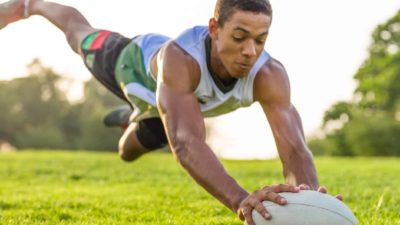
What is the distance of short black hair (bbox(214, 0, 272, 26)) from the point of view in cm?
394

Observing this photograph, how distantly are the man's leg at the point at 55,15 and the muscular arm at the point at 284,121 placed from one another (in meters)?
2.21

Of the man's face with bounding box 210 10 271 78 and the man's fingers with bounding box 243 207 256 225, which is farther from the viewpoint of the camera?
the man's face with bounding box 210 10 271 78

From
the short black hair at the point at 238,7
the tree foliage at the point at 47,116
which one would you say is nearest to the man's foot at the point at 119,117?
the short black hair at the point at 238,7

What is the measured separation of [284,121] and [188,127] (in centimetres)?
100

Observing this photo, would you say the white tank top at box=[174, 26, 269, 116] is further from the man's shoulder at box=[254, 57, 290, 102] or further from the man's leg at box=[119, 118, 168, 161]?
the man's leg at box=[119, 118, 168, 161]

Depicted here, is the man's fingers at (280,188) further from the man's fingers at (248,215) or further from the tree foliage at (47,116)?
the tree foliage at (47,116)

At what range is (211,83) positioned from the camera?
4535mm

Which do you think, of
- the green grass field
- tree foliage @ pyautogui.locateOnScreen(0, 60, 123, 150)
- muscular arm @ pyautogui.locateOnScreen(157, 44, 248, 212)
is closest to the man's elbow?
muscular arm @ pyautogui.locateOnScreen(157, 44, 248, 212)

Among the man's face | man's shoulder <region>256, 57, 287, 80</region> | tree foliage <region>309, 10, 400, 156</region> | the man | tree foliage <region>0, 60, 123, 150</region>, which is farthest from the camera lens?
tree foliage <region>0, 60, 123, 150</region>

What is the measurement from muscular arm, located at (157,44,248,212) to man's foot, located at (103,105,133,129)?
3.22 metres

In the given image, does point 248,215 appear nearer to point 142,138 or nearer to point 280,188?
point 280,188

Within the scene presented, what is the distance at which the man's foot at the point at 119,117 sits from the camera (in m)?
7.61

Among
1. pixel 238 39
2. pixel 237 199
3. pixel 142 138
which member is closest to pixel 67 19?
pixel 142 138

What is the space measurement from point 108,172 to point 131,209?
6233 mm
